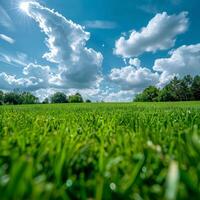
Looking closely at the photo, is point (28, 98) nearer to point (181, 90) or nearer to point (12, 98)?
point (12, 98)

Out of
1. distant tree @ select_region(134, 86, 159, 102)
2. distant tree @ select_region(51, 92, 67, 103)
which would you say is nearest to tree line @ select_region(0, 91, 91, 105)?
distant tree @ select_region(51, 92, 67, 103)

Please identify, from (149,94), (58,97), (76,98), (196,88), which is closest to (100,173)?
(196,88)

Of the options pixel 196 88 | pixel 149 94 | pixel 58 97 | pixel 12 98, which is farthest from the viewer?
pixel 58 97

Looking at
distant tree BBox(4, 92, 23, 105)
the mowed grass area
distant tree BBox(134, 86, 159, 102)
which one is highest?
distant tree BBox(134, 86, 159, 102)

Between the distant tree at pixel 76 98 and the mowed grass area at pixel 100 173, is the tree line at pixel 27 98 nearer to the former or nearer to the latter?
the distant tree at pixel 76 98

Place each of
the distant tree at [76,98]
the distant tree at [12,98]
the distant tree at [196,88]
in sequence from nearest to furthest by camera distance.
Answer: the distant tree at [196,88] < the distant tree at [12,98] < the distant tree at [76,98]

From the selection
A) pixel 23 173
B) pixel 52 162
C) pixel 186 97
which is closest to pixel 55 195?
pixel 23 173

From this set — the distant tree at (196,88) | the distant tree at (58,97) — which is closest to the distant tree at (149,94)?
the distant tree at (196,88)

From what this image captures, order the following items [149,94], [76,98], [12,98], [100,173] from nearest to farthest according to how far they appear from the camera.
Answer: [100,173] → [12,98] → [149,94] → [76,98]

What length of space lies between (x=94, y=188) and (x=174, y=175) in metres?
0.28

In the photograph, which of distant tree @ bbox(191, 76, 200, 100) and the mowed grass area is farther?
distant tree @ bbox(191, 76, 200, 100)

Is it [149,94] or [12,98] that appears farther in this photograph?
[149,94]

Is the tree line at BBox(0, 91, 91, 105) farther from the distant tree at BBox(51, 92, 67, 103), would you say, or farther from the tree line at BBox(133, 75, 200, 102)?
the tree line at BBox(133, 75, 200, 102)

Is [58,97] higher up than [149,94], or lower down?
lower down
